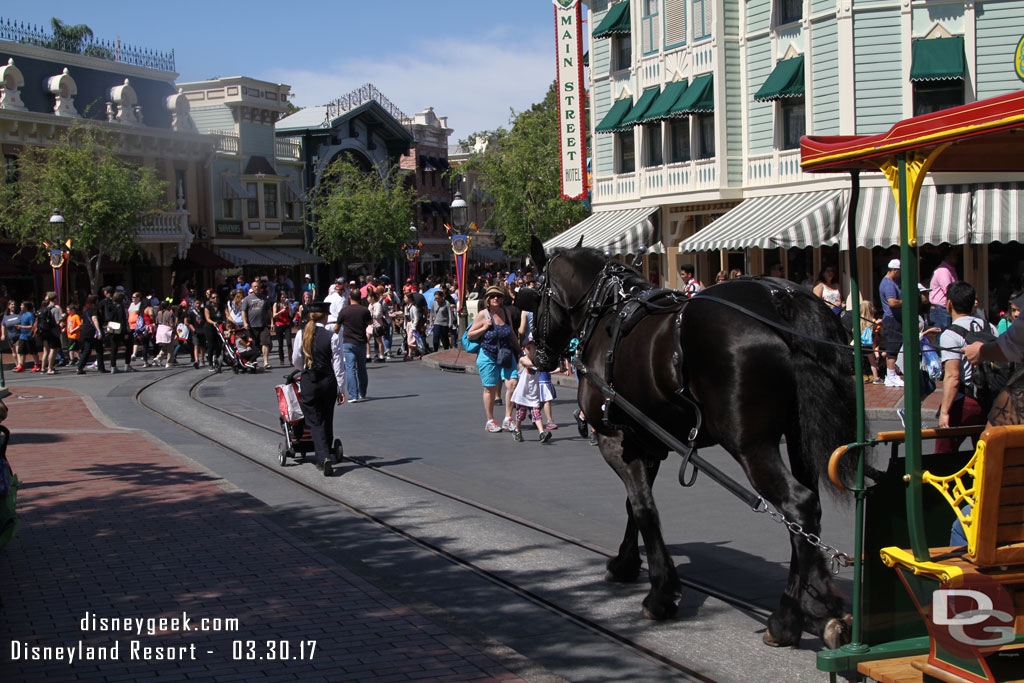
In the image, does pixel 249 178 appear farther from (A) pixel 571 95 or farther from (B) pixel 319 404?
(B) pixel 319 404

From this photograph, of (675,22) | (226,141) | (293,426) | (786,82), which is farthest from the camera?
(226,141)

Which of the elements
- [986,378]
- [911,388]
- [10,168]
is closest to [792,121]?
[986,378]

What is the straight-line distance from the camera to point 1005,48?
2189cm

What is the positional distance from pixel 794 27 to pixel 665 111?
4.11m

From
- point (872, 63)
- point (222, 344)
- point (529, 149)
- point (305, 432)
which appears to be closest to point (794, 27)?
point (872, 63)

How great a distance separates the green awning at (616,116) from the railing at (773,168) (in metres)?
4.37

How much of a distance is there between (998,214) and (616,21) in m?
12.8

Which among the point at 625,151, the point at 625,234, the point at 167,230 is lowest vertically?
the point at 625,234

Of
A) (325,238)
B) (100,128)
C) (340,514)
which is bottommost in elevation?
(340,514)

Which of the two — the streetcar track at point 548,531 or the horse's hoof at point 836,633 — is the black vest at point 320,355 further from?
the horse's hoof at point 836,633

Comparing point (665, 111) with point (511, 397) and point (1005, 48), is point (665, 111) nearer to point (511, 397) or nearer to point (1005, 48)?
point (1005, 48)

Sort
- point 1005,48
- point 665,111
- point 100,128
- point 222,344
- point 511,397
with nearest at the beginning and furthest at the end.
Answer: point 511,397, point 1005,48, point 222,344, point 665,111, point 100,128

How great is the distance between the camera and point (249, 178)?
51.4 meters

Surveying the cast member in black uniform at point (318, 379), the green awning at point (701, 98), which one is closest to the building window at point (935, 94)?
the green awning at point (701, 98)
